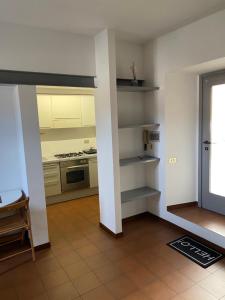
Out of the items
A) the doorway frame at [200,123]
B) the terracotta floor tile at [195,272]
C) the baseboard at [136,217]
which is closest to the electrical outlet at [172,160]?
the doorway frame at [200,123]

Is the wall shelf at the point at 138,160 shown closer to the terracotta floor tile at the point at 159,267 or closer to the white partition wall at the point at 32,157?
the white partition wall at the point at 32,157

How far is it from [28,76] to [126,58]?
147 cm

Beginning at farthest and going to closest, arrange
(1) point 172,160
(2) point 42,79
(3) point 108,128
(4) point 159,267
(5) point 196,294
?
(1) point 172,160 < (3) point 108,128 < (2) point 42,79 < (4) point 159,267 < (5) point 196,294

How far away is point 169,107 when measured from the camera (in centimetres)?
330

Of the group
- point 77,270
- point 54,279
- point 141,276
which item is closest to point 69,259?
point 77,270

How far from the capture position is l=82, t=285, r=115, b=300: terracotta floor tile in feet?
6.93

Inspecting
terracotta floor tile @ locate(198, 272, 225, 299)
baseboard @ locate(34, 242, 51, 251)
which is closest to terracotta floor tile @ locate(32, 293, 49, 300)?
baseboard @ locate(34, 242, 51, 251)

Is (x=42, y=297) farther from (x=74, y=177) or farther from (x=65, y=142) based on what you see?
(x=65, y=142)

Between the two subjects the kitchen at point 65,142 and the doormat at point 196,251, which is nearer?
the doormat at point 196,251

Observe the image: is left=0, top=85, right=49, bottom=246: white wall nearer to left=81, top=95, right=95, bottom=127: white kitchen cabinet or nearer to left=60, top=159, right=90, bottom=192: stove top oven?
left=60, top=159, right=90, bottom=192: stove top oven

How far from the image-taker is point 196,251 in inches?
109

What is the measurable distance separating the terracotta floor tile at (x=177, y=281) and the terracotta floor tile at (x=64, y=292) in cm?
90

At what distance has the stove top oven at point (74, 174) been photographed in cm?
464

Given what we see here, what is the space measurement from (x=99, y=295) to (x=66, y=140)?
3544 mm
